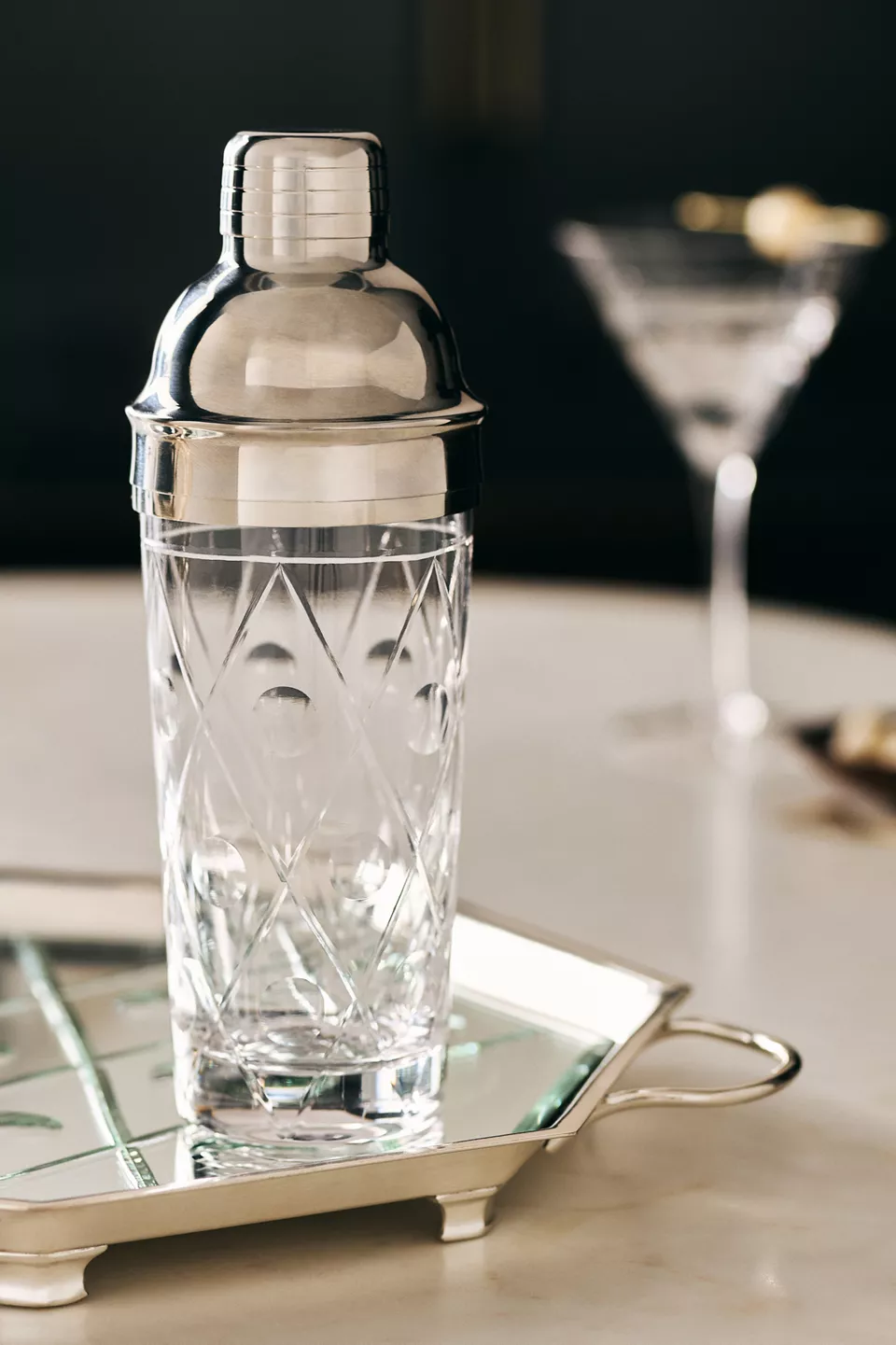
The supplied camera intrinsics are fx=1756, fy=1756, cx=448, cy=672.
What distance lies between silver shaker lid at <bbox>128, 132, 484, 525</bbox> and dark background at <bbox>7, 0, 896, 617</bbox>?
250cm

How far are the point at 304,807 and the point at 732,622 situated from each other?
72cm

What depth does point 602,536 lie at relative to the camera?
9.88 ft

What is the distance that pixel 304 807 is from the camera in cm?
47

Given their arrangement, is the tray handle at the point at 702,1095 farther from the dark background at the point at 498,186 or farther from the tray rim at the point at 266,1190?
the dark background at the point at 498,186

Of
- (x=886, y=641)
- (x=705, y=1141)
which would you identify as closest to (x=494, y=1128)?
(x=705, y=1141)

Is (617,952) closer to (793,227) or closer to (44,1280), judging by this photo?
(44,1280)

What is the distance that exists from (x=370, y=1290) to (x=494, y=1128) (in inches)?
2.8

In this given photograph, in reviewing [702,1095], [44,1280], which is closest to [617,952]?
[702,1095]

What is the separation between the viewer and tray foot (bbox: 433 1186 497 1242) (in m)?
0.45

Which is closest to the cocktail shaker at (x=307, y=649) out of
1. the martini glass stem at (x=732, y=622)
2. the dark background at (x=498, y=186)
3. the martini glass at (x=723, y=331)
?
the martini glass stem at (x=732, y=622)

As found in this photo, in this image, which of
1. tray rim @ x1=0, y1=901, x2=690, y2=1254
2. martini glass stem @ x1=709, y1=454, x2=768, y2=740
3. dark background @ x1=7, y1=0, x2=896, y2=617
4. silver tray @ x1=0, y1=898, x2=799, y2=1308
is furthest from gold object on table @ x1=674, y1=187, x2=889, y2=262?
dark background @ x1=7, y1=0, x2=896, y2=617

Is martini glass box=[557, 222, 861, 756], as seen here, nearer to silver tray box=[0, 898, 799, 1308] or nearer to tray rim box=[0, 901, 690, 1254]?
silver tray box=[0, 898, 799, 1308]

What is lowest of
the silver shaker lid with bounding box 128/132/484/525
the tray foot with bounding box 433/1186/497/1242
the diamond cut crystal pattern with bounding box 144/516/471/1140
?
the tray foot with bounding box 433/1186/497/1242

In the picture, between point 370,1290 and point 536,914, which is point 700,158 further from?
point 370,1290
